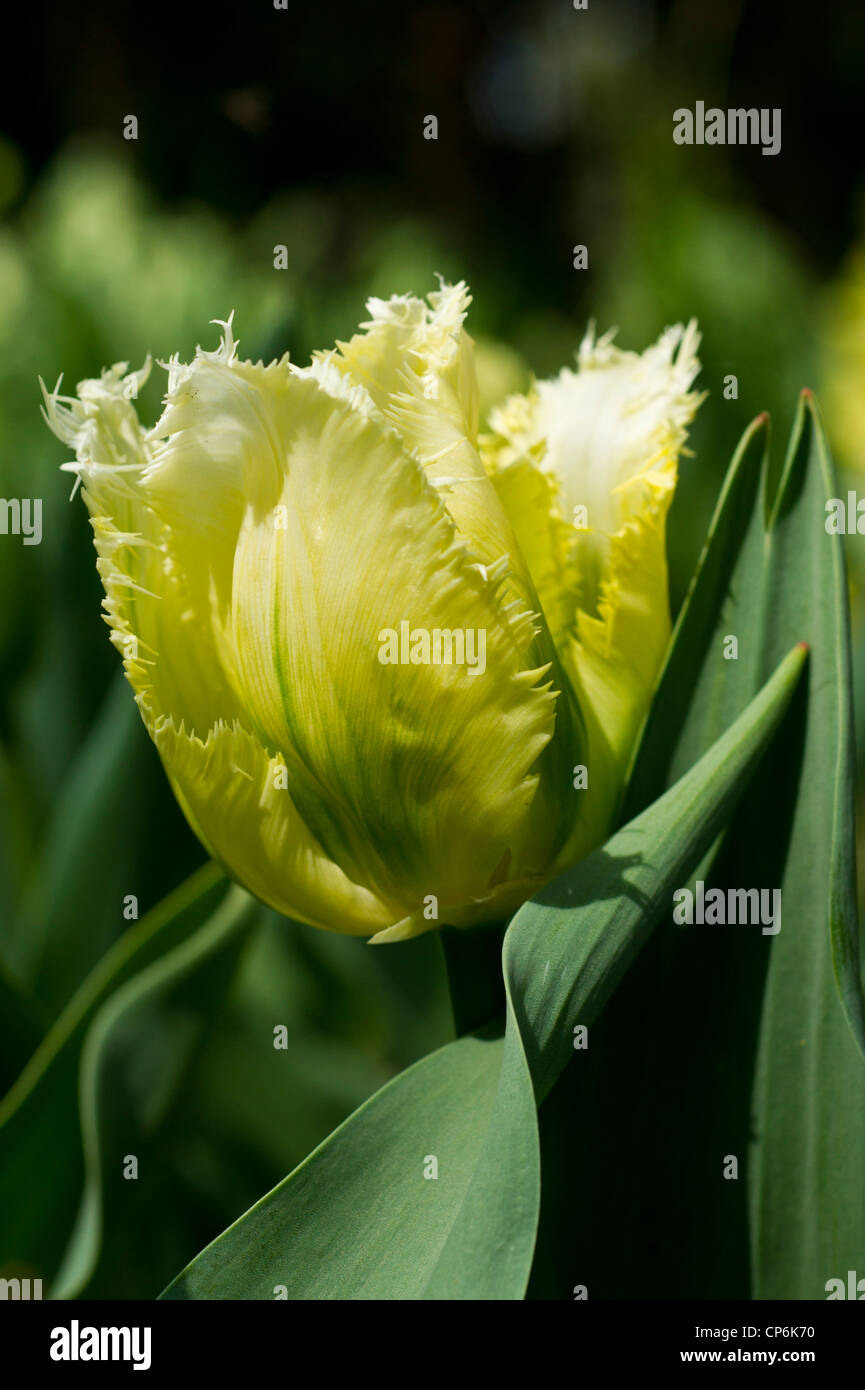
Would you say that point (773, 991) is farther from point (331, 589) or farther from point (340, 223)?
point (340, 223)

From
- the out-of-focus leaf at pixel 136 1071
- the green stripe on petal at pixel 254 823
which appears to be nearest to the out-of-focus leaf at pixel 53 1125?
the out-of-focus leaf at pixel 136 1071

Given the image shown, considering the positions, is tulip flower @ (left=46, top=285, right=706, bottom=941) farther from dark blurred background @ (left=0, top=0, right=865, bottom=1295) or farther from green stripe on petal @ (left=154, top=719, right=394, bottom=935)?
dark blurred background @ (left=0, top=0, right=865, bottom=1295)

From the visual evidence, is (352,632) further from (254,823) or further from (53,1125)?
(53,1125)

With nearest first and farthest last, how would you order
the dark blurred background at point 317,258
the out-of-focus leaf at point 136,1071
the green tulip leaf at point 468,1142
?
the green tulip leaf at point 468,1142 < the out-of-focus leaf at point 136,1071 < the dark blurred background at point 317,258

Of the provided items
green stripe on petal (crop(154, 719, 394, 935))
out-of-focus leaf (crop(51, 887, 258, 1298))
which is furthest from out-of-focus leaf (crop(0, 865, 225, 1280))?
green stripe on petal (crop(154, 719, 394, 935))

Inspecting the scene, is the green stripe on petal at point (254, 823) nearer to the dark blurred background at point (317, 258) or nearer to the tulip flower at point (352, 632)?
the tulip flower at point (352, 632)

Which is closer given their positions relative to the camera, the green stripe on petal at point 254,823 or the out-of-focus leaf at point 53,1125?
the green stripe on petal at point 254,823

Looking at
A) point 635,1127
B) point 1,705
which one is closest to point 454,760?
Result: point 635,1127

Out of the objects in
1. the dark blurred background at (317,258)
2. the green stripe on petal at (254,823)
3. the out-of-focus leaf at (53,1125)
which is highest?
the dark blurred background at (317,258)
